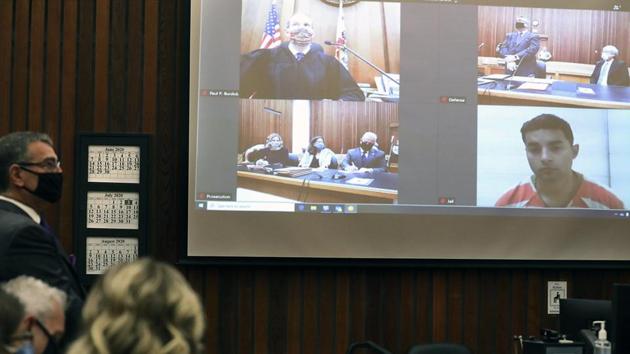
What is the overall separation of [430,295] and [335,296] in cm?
56

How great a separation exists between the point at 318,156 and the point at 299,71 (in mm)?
507

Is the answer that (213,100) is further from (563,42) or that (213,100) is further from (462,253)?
(563,42)

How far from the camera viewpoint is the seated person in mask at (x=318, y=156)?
4867 millimetres

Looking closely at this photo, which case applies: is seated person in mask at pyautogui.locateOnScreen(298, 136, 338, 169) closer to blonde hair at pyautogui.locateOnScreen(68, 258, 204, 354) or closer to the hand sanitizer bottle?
the hand sanitizer bottle

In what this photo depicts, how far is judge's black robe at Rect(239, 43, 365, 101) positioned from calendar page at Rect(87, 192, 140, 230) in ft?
3.09

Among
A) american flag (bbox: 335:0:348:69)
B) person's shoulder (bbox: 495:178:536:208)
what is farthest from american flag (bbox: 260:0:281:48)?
person's shoulder (bbox: 495:178:536:208)

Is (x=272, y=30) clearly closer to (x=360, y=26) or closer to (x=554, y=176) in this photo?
(x=360, y=26)

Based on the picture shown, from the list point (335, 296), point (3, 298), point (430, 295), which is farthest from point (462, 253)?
point (3, 298)

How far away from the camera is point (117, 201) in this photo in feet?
15.8

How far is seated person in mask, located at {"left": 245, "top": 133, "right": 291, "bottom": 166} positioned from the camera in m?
4.86

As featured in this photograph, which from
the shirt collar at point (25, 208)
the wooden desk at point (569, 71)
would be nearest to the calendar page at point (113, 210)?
the shirt collar at point (25, 208)

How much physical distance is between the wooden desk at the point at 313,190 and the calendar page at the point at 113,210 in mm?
620

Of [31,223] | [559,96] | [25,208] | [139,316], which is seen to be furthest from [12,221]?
[559,96]

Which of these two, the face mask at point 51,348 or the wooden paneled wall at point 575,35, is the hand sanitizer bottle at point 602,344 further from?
the face mask at point 51,348
